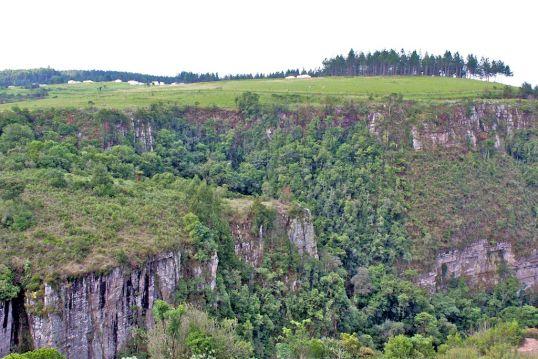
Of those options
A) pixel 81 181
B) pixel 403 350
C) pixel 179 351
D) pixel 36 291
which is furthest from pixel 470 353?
pixel 81 181

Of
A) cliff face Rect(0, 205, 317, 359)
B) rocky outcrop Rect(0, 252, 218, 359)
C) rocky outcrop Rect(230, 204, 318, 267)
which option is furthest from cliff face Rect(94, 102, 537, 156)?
rocky outcrop Rect(0, 252, 218, 359)

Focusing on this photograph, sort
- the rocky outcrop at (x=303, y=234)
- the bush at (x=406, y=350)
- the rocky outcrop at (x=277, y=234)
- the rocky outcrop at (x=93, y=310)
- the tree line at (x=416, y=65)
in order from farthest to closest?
the tree line at (x=416, y=65) → the rocky outcrop at (x=303, y=234) → the rocky outcrop at (x=277, y=234) → the bush at (x=406, y=350) → the rocky outcrop at (x=93, y=310)

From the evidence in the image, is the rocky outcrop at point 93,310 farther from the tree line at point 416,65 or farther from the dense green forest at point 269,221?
the tree line at point 416,65

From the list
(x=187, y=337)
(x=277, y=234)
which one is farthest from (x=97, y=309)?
(x=277, y=234)

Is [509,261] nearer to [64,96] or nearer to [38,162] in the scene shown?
[38,162]

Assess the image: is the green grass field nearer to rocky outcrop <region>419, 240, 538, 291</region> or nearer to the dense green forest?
the dense green forest

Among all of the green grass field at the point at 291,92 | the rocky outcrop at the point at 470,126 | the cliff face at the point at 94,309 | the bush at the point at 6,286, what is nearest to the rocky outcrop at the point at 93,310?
the cliff face at the point at 94,309
